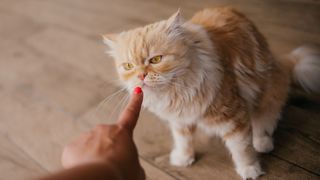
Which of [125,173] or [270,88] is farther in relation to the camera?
[270,88]

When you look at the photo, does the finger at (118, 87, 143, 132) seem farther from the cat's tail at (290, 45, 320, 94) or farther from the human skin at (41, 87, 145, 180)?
the cat's tail at (290, 45, 320, 94)

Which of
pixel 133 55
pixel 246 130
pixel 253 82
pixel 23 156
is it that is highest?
pixel 133 55

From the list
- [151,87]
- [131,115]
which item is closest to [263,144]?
[151,87]

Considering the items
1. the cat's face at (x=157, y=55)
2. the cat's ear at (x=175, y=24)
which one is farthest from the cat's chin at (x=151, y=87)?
the cat's ear at (x=175, y=24)

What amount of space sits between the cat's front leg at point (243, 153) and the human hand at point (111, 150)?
0.55m

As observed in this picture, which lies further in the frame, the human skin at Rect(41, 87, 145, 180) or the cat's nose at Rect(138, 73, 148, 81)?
the cat's nose at Rect(138, 73, 148, 81)

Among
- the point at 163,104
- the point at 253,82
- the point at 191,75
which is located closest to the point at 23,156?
the point at 163,104

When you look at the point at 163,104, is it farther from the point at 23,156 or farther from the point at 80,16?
the point at 80,16

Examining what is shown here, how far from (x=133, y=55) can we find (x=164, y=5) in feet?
5.33

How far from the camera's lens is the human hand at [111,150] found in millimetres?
773

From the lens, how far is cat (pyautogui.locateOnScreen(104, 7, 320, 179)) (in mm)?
1175

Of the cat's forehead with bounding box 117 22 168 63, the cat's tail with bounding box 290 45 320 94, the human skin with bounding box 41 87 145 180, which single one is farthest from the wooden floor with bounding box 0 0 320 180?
the human skin with bounding box 41 87 145 180

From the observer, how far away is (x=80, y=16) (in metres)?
2.94

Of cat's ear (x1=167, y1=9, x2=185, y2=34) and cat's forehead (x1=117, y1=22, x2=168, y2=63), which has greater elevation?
cat's ear (x1=167, y1=9, x2=185, y2=34)
